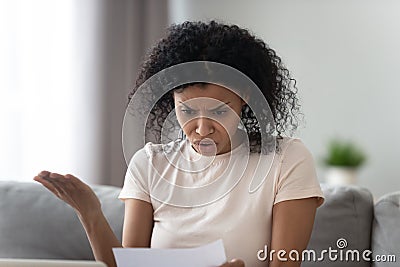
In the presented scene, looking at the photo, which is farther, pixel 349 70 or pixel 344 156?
pixel 349 70

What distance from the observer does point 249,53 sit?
1519 mm

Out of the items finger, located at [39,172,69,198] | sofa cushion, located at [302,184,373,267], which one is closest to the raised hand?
finger, located at [39,172,69,198]

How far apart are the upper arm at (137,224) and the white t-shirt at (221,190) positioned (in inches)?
0.7

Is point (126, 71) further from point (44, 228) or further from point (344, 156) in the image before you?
point (44, 228)

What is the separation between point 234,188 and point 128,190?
0.24m

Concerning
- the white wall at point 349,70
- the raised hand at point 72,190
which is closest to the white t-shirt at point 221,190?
the raised hand at point 72,190

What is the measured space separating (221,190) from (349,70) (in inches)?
84.5

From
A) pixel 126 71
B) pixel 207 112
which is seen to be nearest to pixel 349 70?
pixel 126 71

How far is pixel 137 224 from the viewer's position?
1605mm

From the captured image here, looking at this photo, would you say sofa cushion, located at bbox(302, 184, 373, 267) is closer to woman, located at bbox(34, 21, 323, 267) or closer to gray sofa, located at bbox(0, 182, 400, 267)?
gray sofa, located at bbox(0, 182, 400, 267)

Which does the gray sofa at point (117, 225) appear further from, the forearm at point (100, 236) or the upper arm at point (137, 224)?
the forearm at point (100, 236)

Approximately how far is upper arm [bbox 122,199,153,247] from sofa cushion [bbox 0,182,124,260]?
0.24 meters

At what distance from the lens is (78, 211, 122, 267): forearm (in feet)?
4.67

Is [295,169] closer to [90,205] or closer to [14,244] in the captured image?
[90,205]
